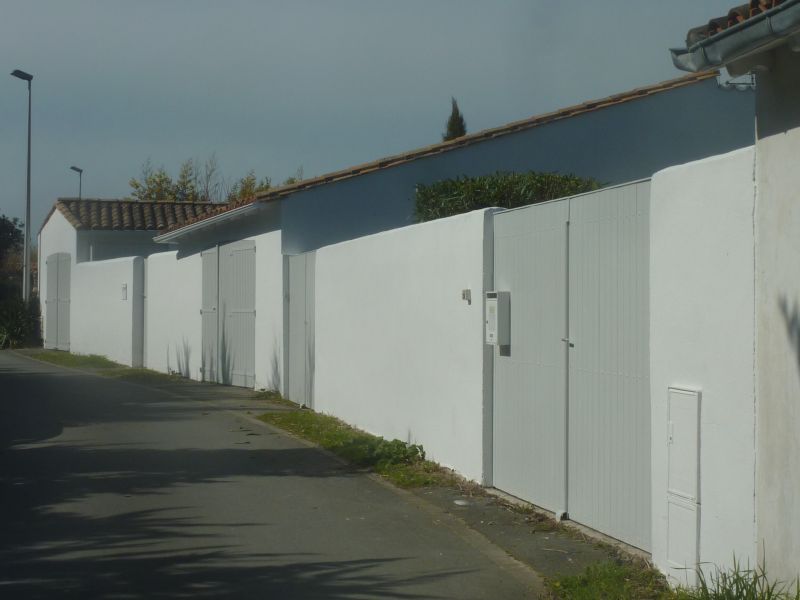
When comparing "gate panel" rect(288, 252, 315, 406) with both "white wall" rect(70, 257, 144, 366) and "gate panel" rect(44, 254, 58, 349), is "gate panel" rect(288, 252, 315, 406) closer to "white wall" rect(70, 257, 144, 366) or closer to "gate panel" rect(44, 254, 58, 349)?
"white wall" rect(70, 257, 144, 366)

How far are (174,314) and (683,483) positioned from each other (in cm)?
1790

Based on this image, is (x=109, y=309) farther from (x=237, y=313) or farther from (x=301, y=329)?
(x=301, y=329)

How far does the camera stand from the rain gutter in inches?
693

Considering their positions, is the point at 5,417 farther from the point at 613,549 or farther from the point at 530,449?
the point at 613,549

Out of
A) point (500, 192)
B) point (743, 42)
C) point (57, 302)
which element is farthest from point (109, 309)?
point (743, 42)

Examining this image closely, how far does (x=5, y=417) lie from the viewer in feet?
47.3

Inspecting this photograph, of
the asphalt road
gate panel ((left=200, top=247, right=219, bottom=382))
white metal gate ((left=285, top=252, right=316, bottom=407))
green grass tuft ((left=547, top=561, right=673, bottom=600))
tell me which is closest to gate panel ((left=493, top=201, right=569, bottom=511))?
the asphalt road

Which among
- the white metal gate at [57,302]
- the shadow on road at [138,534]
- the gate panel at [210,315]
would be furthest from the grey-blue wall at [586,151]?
the white metal gate at [57,302]

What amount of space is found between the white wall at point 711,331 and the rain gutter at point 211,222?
1172 centimetres

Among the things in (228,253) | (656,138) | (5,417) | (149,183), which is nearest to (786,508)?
(5,417)

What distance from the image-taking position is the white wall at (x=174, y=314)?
2119 cm

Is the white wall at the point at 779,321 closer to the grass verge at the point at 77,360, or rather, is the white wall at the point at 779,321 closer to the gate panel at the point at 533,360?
the gate panel at the point at 533,360

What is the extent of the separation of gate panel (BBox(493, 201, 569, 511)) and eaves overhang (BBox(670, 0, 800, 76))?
241cm

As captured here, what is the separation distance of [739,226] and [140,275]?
20.9 meters
